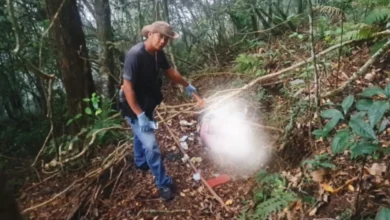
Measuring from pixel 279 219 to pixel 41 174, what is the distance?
417 centimetres

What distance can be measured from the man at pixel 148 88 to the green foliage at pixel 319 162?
72.2 inches

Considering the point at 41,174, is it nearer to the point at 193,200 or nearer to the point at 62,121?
the point at 62,121

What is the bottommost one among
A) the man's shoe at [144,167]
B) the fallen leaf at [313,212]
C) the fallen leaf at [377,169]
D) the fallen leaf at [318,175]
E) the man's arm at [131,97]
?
the fallen leaf at [313,212]

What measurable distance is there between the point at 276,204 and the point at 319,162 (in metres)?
0.63

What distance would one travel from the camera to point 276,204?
3.47 m

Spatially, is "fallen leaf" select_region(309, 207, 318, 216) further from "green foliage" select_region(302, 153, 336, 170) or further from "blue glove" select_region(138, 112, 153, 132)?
"blue glove" select_region(138, 112, 153, 132)

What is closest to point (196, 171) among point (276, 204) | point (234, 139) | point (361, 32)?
point (234, 139)

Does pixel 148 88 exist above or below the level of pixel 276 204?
above

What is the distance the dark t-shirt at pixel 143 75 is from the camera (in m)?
4.30

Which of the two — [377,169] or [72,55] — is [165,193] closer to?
[377,169]

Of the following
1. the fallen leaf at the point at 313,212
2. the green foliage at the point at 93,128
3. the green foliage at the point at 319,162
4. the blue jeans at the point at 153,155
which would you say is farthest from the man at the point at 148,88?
the fallen leaf at the point at 313,212

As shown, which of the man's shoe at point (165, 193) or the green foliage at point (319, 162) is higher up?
the green foliage at point (319, 162)

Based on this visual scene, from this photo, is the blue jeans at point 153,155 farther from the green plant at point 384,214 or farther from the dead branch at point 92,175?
the green plant at point 384,214

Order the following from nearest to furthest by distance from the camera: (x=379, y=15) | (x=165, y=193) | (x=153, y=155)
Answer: (x=153, y=155)
(x=165, y=193)
(x=379, y=15)
